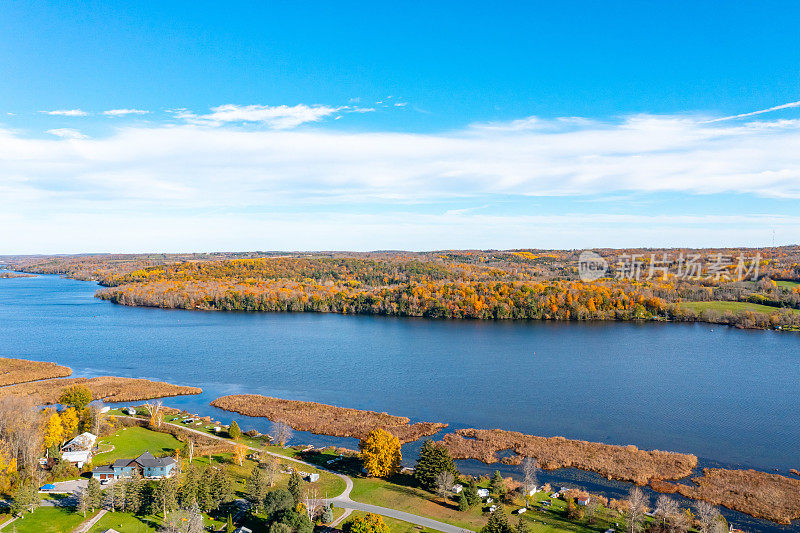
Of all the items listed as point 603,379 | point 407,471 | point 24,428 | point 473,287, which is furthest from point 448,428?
point 473,287

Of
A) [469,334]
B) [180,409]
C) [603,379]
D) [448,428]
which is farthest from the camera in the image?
[469,334]

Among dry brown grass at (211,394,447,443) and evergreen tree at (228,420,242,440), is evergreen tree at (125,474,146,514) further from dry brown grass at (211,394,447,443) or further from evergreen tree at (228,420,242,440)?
dry brown grass at (211,394,447,443)

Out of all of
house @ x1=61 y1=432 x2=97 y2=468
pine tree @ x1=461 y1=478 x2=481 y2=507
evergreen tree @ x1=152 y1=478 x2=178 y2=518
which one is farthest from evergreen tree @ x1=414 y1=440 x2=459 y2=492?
house @ x1=61 y1=432 x2=97 y2=468

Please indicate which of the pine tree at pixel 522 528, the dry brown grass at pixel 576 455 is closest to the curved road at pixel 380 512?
the pine tree at pixel 522 528

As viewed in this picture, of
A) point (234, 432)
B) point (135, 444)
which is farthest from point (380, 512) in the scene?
point (135, 444)

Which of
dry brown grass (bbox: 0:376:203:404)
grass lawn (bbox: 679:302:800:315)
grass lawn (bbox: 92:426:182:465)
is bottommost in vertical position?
dry brown grass (bbox: 0:376:203:404)

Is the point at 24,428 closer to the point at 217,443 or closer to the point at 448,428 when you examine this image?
the point at 217,443
